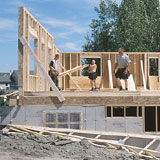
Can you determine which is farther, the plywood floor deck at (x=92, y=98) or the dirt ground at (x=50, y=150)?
the plywood floor deck at (x=92, y=98)

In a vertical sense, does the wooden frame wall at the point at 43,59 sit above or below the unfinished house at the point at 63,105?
above

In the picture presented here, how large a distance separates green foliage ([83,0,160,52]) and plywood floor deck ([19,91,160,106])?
19.3m

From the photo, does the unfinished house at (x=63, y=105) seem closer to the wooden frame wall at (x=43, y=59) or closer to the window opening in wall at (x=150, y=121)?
the wooden frame wall at (x=43, y=59)

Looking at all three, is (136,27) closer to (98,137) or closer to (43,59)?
(43,59)

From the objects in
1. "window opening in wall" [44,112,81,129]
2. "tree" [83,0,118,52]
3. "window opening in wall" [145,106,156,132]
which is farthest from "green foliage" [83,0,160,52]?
"window opening in wall" [44,112,81,129]

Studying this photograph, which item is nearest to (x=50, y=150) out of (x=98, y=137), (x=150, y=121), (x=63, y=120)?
(x=63, y=120)

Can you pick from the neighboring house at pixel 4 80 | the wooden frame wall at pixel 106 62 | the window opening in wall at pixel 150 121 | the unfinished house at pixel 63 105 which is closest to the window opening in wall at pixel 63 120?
the unfinished house at pixel 63 105

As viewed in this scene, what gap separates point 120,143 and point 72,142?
5.29 feet

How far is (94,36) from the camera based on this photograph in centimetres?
3466

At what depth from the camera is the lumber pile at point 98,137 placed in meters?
9.80

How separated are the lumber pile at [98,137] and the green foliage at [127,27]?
2027 cm

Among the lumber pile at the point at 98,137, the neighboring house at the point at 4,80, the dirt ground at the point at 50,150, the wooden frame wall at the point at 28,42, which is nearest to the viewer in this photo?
the dirt ground at the point at 50,150

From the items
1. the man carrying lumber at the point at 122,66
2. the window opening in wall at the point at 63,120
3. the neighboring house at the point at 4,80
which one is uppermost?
the neighboring house at the point at 4,80

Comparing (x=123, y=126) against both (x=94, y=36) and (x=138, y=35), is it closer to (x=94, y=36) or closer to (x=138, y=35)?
(x=138, y=35)
